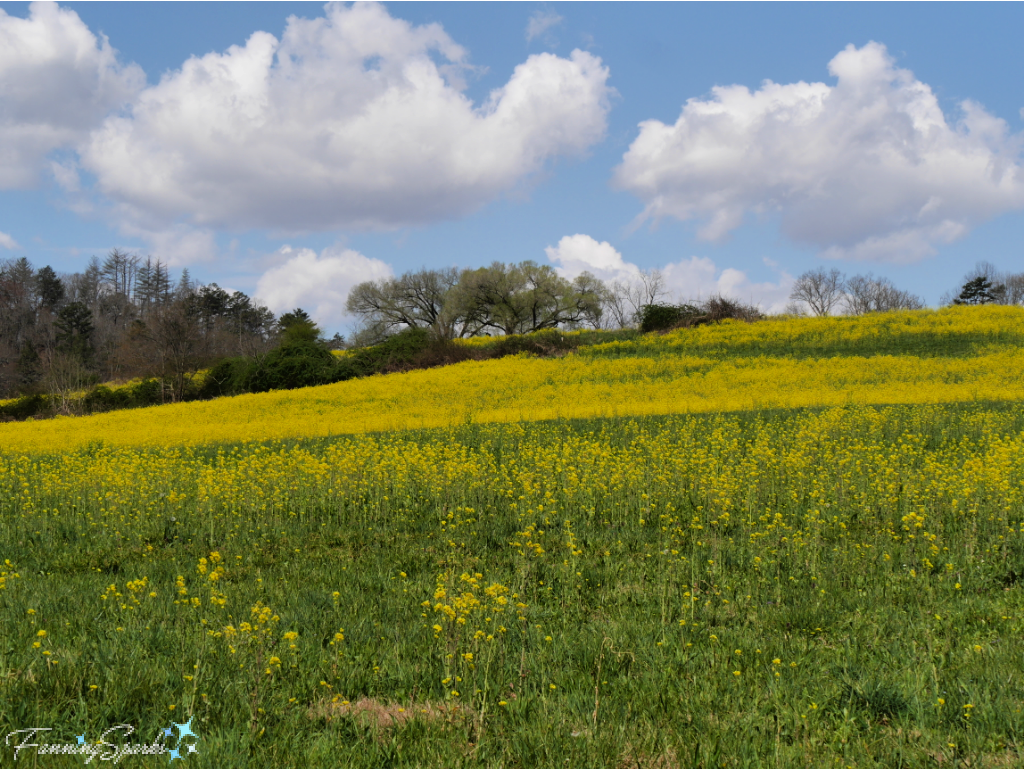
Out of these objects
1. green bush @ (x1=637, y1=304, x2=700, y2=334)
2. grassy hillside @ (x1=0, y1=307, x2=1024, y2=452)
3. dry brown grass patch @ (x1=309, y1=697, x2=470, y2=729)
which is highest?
green bush @ (x1=637, y1=304, x2=700, y2=334)

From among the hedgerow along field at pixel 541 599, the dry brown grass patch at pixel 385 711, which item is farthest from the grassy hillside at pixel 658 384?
the dry brown grass patch at pixel 385 711

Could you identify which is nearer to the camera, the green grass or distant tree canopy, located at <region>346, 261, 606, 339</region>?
the green grass

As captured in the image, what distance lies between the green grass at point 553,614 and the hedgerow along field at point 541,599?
0.09 ft

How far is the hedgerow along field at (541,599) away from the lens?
354 cm

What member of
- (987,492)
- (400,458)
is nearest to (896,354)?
(987,492)

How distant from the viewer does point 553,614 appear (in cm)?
547

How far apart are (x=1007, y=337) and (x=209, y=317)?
69335 mm

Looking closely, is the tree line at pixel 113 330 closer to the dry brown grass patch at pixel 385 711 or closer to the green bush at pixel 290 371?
the green bush at pixel 290 371

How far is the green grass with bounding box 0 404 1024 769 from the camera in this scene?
3.50 m

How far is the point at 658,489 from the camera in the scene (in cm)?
976

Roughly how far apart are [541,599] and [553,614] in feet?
1.54

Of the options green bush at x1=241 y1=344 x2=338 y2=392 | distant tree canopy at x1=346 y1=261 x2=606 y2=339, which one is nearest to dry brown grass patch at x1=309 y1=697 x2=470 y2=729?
green bush at x1=241 y1=344 x2=338 y2=392

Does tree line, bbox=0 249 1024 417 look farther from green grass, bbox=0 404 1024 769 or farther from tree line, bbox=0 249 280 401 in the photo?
green grass, bbox=0 404 1024 769

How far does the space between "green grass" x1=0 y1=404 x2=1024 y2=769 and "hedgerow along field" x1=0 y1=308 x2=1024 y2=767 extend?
0.09 ft
